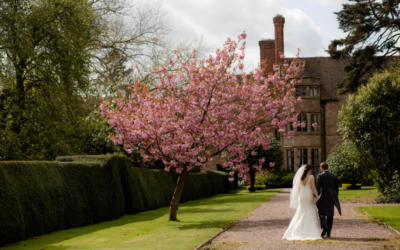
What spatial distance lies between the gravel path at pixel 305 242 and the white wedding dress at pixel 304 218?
34cm

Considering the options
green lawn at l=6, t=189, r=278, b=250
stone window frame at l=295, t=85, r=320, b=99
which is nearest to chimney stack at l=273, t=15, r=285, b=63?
stone window frame at l=295, t=85, r=320, b=99

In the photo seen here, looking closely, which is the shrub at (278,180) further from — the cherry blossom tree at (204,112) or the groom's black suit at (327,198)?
the groom's black suit at (327,198)

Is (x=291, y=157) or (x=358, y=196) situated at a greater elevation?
(x=291, y=157)

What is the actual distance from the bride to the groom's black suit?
0.51 ft

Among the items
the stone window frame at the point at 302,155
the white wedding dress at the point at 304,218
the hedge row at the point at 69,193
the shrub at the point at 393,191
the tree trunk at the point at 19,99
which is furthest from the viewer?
the stone window frame at the point at 302,155

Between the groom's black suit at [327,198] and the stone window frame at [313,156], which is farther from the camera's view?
the stone window frame at [313,156]

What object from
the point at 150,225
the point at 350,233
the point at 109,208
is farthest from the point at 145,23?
the point at 350,233

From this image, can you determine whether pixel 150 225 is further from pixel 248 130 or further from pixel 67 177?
pixel 248 130

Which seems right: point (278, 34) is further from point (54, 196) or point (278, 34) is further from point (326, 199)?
point (326, 199)

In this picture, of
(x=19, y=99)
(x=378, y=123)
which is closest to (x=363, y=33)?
(x=378, y=123)

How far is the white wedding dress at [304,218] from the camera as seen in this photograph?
34.0 feet

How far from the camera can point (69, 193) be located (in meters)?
14.8

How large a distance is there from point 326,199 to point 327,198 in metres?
0.03

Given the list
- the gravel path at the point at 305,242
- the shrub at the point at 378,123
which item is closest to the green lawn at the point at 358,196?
the shrub at the point at 378,123
